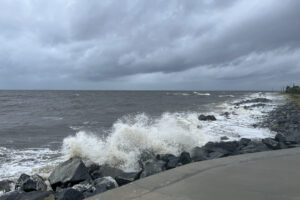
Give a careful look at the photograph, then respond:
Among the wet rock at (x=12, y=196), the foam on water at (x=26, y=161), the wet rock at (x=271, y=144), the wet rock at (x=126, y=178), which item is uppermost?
the wet rock at (x=271, y=144)

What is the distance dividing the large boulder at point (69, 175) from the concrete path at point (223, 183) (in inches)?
105

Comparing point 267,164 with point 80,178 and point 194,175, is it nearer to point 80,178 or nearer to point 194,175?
point 194,175

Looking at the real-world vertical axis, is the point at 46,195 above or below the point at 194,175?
below

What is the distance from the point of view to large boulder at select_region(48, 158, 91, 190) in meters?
6.39

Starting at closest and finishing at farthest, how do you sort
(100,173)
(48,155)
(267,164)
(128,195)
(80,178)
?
(128,195) < (267,164) < (80,178) < (100,173) < (48,155)

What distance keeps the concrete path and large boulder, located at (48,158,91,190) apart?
2.67 metres

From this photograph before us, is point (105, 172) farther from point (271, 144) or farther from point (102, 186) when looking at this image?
point (271, 144)

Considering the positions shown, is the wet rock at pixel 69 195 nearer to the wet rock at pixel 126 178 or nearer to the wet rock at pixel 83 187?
the wet rock at pixel 83 187

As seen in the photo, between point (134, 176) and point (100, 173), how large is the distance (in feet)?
5.74

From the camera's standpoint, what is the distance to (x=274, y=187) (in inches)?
161

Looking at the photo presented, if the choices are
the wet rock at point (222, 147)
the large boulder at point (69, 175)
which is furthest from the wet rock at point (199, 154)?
Answer: the large boulder at point (69, 175)

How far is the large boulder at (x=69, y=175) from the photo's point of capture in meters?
6.39

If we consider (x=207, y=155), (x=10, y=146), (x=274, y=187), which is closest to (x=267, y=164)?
(x=274, y=187)

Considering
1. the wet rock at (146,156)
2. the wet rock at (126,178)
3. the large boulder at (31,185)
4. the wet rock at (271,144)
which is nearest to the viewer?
the wet rock at (126,178)
